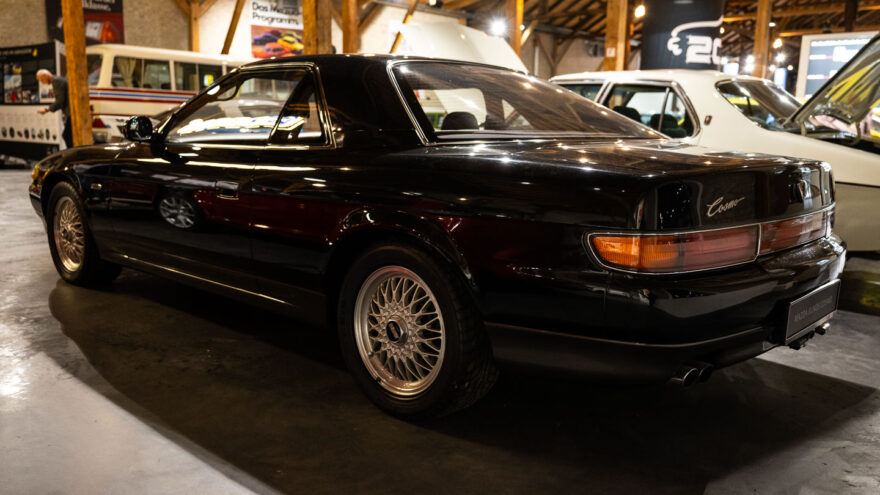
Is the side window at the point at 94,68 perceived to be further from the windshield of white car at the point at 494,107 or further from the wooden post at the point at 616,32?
the windshield of white car at the point at 494,107

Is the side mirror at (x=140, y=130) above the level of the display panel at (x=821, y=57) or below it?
below

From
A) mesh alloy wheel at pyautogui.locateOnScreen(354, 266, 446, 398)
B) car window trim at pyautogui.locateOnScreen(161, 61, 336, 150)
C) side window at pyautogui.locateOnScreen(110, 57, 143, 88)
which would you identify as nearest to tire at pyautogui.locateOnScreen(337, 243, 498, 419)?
mesh alloy wheel at pyautogui.locateOnScreen(354, 266, 446, 398)

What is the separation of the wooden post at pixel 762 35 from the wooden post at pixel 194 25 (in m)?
12.3

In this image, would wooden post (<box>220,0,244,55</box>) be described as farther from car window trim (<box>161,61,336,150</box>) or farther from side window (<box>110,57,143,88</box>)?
car window trim (<box>161,61,336,150</box>)

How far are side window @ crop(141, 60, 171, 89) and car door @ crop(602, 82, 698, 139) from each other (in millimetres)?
9054

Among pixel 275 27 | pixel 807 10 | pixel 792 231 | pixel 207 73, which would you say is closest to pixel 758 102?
pixel 792 231

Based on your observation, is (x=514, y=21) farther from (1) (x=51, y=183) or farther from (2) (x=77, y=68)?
(1) (x=51, y=183)

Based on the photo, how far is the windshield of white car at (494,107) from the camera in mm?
2701

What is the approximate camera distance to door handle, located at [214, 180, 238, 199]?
2.97 m

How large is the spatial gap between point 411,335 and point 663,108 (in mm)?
3608

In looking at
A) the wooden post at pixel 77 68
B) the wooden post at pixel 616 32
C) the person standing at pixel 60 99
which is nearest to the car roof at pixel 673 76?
the wooden post at pixel 616 32

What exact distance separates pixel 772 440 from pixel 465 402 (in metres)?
1.05

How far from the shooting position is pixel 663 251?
1.96 m

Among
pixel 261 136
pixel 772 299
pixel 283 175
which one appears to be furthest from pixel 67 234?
pixel 772 299
